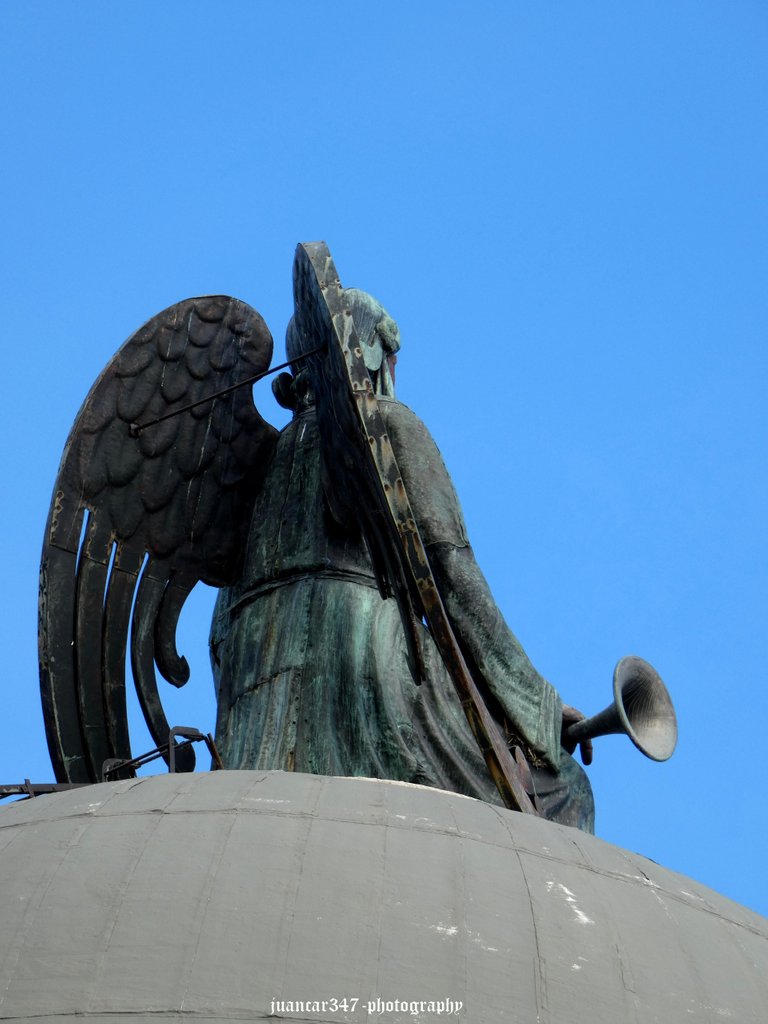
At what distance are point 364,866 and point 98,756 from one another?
450cm

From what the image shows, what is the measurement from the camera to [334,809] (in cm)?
1180

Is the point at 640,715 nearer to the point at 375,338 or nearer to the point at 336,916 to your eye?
the point at 375,338

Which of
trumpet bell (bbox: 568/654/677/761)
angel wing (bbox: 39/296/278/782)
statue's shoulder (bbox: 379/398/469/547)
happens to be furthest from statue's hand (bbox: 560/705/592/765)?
angel wing (bbox: 39/296/278/782)

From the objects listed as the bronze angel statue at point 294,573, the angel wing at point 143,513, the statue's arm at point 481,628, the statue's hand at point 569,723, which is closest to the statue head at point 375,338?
the bronze angel statue at point 294,573

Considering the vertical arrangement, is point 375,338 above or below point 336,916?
above

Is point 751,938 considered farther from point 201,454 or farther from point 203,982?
point 201,454

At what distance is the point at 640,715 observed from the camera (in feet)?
50.2

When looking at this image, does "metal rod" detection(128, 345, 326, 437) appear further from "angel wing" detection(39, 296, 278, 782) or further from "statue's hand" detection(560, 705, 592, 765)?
"statue's hand" detection(560, 705, 592, 765)

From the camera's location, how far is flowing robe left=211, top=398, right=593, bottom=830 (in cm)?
1479

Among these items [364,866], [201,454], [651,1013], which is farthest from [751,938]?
[201,454]

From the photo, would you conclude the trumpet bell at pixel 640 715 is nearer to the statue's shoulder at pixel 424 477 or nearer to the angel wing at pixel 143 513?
the statue's shoulder at pixel 424 477

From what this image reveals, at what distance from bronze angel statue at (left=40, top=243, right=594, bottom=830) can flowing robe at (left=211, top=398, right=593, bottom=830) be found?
15 millimetres

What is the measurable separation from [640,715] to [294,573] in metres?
2.64

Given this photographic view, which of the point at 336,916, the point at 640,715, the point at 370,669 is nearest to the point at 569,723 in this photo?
the point at 640,715
